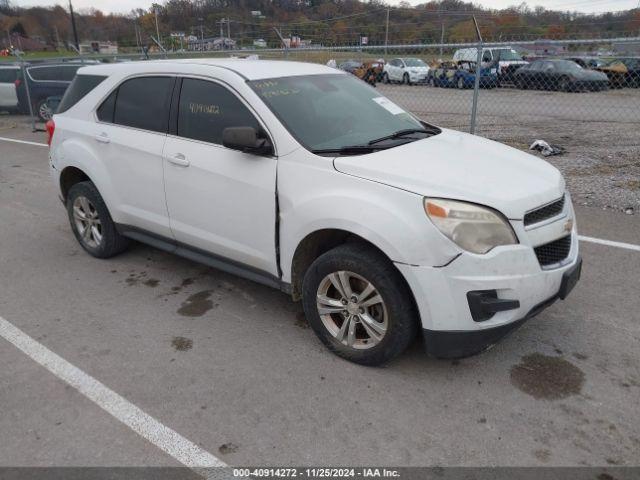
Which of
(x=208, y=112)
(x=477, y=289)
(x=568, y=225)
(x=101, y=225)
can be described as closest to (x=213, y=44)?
(x=101, y=225)

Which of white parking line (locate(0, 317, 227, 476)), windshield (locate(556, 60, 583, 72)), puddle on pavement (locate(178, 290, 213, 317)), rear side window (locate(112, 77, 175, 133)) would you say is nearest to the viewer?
white parking line (locate(0, 317, 227, 476))

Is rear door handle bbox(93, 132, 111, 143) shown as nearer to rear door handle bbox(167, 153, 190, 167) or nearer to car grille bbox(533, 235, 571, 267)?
rear door handle bbox(167, 153, 190, 167)

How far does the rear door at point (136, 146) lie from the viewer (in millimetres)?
4117

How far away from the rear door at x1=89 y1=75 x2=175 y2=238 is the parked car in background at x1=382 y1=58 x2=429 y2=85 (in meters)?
14.0

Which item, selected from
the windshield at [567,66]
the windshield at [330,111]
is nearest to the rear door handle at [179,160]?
the windshield at [330,111]

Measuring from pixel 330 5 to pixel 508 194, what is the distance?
37.0 metres

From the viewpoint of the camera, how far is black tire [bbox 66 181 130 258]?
4742mm

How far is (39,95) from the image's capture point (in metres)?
14.1

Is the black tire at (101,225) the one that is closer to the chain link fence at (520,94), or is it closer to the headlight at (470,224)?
the headlight at (470,224)

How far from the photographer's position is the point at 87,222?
16.4 ft

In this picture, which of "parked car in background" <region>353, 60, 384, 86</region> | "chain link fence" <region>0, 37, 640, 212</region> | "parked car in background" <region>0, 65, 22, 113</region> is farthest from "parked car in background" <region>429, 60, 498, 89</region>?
"parked car in background" <region>0, 65, 22, 113</region>

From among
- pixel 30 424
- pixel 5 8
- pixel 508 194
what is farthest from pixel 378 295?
pixel 5 8

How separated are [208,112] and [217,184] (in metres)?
0.55

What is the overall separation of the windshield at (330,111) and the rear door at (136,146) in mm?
956
